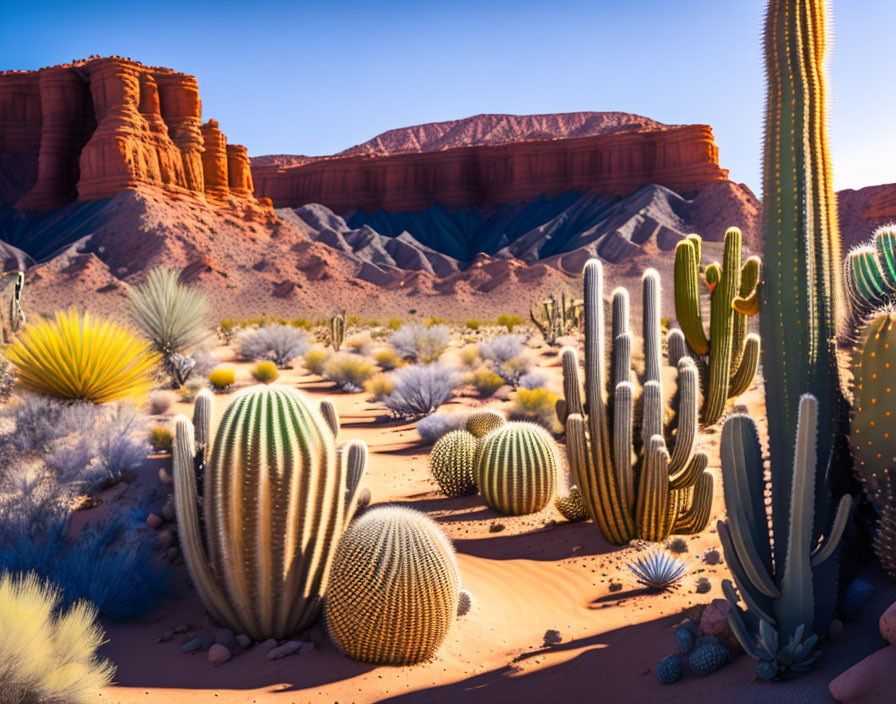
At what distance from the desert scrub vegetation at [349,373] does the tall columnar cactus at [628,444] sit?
34.9 ft

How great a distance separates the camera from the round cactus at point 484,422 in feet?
31.2

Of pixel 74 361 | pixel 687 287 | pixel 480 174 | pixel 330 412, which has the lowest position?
pixel 330 412

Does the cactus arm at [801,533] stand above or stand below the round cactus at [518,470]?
above

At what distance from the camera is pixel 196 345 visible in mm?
15172

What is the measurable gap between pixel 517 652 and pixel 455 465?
3.92 m

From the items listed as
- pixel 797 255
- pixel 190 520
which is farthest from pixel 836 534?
pixel 190 520

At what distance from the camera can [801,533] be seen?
11.6ft

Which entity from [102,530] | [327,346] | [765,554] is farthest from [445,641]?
[327,346]

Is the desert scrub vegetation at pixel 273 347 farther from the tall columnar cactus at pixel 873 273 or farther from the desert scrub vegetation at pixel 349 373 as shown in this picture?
the tall columnar cactus at pixel 873 273

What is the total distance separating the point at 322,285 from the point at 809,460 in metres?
54.3

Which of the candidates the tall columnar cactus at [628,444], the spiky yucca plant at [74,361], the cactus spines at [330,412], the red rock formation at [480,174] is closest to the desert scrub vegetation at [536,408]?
the tall columnar cactus at [628,444]

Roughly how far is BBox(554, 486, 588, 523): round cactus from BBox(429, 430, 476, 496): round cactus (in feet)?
5.01

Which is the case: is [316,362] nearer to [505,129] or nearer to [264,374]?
[264,374]

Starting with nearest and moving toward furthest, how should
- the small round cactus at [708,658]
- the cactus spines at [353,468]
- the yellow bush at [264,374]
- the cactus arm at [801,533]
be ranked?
the cactus arm at [801,533] < the small round cactus at [708,658] < the cactus spines at [353,468] < the yellow bush at [264,374]
